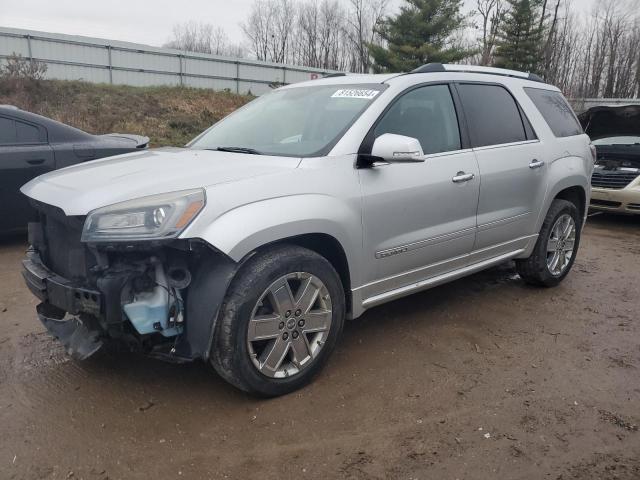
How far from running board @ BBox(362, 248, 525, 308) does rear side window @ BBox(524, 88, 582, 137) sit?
1163 millimetres

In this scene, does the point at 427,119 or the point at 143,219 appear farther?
the point at 427,119

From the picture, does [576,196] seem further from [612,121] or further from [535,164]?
[612,121]

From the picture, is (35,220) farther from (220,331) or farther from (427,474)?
(427,474)

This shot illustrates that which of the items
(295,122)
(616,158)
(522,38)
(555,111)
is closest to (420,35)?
(522,38)

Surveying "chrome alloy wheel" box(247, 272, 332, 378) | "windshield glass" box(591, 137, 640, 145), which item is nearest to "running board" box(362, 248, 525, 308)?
"chrome alloy wheel" box(247, 272, 332, 378)

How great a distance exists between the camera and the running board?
3341 millimetres

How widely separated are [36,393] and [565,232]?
434cm

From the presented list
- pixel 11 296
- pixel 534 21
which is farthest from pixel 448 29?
pixel 11 296

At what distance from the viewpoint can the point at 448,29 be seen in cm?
2772

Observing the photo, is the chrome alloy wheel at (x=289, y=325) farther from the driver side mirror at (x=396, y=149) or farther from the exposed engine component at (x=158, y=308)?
the driver side mirror at (x=396, y=149)

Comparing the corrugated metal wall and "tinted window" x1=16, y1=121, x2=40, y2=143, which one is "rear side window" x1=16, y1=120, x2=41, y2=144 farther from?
the corrugated metal wall

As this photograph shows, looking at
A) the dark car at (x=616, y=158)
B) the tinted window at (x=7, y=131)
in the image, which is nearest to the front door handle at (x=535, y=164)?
the dark car at (x=616, y=158)

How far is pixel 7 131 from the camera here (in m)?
5.58

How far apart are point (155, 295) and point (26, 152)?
3954 millimetres
